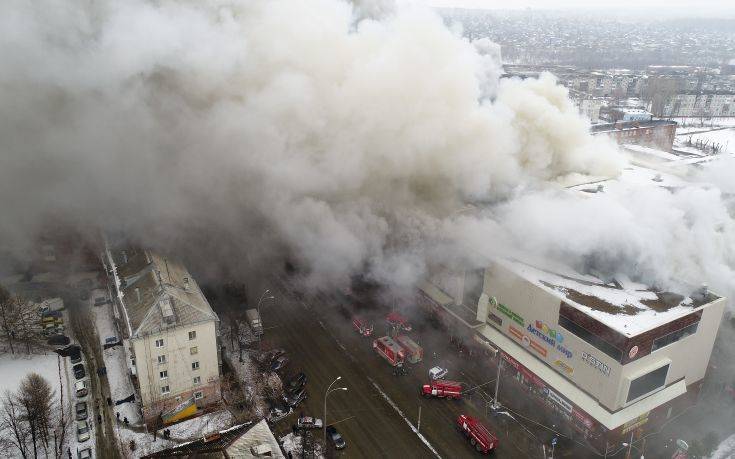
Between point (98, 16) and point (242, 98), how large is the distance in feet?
15.5

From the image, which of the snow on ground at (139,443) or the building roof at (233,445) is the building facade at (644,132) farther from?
the snow on ground at (139,443)

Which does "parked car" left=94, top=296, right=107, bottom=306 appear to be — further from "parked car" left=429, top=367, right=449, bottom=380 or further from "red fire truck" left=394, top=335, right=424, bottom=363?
"parked car" left=429, top=367, right=449, bottom=380

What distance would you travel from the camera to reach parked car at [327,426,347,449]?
1547 centimetres

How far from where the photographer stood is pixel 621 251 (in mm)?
18062

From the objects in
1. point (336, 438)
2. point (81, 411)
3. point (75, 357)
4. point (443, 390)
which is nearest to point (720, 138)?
point (443, 390)

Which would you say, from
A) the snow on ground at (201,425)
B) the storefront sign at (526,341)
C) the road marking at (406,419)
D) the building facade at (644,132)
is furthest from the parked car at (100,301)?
the building facade at (644,132)

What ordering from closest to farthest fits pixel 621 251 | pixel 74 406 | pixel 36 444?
pixel 36 444 < pixel 74 406 < pixel 621 251

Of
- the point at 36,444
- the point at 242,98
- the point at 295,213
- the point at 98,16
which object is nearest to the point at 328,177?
the point at 295,213

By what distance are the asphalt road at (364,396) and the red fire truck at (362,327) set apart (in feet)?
0.69

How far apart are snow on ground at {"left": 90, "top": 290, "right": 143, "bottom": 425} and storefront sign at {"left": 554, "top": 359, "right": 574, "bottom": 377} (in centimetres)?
1288

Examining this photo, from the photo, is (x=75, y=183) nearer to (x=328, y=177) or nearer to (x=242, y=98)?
A: (x=242, y=98)

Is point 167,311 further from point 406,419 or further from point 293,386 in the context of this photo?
point 406,419

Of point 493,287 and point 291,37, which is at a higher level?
point 291,37

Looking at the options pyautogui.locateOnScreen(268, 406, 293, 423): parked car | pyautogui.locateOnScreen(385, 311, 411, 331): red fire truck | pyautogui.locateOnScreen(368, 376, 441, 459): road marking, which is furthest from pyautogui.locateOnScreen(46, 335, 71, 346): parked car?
pyautogui.locateOnScreen(385, 311, 411, 331): red fire truck
